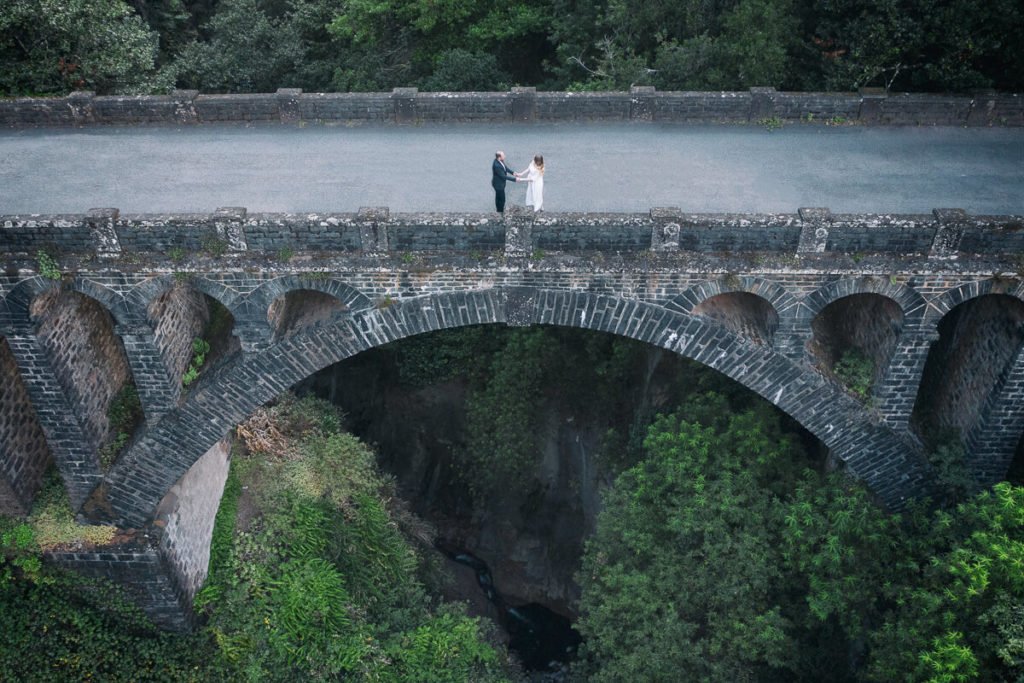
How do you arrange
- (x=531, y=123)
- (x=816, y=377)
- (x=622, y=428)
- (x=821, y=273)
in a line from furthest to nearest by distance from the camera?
1. (x=622, y=428)
2. (x=531, y=123)
3. (x=816, y=377)
4. (x=821, y=273)

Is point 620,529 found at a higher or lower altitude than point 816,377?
lower

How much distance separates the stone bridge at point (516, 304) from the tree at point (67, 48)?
7.99 meters

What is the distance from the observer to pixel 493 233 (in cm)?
1472

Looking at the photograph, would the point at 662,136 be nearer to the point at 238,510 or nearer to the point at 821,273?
the point at 821,273

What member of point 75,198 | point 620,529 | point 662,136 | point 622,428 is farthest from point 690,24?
point 75,198

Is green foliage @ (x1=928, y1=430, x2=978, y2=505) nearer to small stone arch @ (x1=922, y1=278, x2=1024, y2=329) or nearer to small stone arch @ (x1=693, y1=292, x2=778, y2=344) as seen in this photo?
small stone arch @ (x1=922, y1=278, x2=1024, y2=329)

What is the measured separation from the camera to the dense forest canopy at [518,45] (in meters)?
19.5

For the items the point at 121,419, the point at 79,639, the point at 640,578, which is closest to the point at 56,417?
the point at 121,419

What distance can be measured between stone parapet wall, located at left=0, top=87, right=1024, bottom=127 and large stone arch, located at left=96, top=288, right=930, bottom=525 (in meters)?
6.65

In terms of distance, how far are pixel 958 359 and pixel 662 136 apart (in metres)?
7.72

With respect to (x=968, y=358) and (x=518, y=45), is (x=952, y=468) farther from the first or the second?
(x=518, y=45)

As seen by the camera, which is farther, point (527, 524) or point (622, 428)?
point (527, 524)

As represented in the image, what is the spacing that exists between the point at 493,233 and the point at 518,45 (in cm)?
1394

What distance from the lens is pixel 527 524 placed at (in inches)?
963
